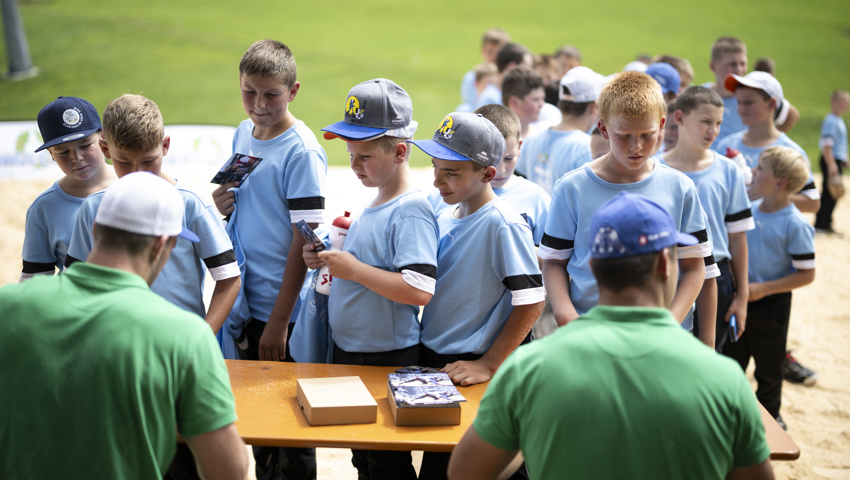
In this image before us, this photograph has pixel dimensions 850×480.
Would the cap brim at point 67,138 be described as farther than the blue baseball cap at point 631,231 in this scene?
Yes

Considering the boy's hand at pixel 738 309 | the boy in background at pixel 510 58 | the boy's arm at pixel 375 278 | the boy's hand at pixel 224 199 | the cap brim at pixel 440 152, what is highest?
the boy in background at pixel 510 58

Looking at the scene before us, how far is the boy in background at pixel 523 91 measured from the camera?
206 inches

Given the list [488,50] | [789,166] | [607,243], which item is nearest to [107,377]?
[607,243]

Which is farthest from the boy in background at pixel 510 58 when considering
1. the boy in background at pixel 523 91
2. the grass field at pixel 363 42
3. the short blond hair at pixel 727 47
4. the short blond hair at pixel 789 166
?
the grass field at pixel 363 42

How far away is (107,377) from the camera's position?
5.58 feet

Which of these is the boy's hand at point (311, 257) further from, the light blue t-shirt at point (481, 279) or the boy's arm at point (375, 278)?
the light blue t-shirt at point (481, 279)

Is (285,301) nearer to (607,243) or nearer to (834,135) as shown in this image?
(607,243)

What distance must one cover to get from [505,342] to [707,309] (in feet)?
3.27

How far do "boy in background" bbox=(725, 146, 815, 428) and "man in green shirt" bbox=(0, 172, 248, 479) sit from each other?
3.36 m

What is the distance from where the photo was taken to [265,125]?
3283mm

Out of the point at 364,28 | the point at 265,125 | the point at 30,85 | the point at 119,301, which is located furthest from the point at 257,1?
the point at 119,301

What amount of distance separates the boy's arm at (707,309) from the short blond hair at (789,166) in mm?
1446

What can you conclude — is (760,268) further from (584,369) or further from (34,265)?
(34,265)

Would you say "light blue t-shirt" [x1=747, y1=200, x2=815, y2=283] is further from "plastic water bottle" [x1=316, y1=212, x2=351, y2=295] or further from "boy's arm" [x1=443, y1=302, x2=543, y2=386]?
"plastic water bottle" [x1=316, y1=212, x2=351, y2=295]
